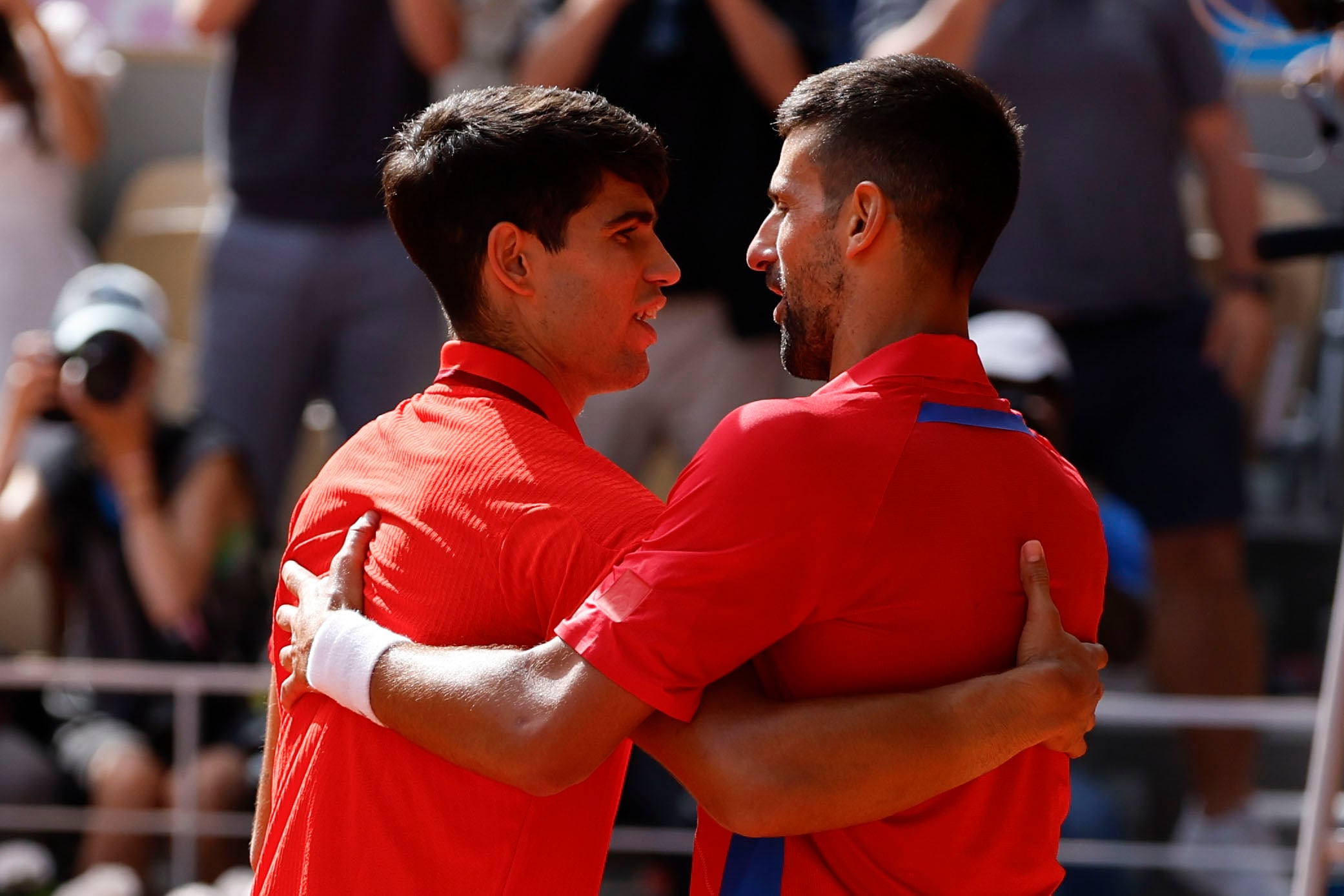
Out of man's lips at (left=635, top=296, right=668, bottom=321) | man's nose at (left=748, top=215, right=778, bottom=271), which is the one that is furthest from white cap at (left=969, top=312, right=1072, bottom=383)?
man's nose at (left=748, top=215, right=778, bottom=271)

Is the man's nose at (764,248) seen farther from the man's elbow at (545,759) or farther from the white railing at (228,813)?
the white railing at (228,813)

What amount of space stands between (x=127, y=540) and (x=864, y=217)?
114 inches

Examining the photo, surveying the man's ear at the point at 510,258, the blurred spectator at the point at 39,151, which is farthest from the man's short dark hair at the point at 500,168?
the blurred spectator at the point at 39,151

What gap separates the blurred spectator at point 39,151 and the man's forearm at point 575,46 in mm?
1704

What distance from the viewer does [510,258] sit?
6.09 ft

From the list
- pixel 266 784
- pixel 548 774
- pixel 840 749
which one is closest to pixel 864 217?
pixel 840 749

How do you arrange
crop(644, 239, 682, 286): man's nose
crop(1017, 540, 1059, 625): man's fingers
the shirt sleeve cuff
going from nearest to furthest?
the shirt sleeve cuff
crop(1017, 540, 1059, 625): man's fingers
crop(644, 239, 682, 286): man's nose

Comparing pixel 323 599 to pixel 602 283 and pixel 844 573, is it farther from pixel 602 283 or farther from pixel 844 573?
pixel 844 573

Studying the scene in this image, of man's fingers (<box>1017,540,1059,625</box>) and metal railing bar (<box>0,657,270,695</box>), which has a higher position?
man's fingers (<box>1017,540,1059,625</box>)

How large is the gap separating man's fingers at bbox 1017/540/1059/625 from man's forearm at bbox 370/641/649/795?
413 millimetres

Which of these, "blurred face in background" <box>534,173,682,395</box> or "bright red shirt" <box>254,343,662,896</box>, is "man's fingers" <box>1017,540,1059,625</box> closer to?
"bright red shirt" <box>254,343,662,896</box>

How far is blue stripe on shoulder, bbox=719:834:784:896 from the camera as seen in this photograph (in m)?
1.60

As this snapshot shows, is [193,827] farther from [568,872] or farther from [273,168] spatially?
[568,872]

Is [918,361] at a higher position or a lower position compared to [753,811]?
higher
